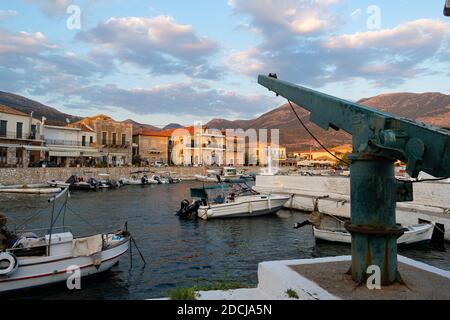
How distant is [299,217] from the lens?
31.8 metres

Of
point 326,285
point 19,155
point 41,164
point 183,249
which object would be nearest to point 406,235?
point 183,249

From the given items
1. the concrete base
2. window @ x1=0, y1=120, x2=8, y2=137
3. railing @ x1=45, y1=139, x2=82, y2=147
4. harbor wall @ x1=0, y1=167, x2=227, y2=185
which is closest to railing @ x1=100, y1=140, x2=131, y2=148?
railing @ x1=45, y1=139, x2=82, y2=147

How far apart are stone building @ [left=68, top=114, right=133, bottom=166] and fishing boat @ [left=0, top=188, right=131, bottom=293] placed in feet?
228

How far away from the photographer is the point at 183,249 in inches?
789

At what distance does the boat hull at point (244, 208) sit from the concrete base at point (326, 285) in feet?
74.1

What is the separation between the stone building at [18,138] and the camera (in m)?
61.7

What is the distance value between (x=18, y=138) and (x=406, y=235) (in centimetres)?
6379

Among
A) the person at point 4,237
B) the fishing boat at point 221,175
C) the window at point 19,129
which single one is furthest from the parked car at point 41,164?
the person at point 4,237

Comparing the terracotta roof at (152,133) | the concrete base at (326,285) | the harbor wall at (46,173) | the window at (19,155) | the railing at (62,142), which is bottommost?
the concrete base at (326,285)

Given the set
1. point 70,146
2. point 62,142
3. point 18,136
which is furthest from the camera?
point 70,146

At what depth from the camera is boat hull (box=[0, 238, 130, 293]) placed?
494 inches

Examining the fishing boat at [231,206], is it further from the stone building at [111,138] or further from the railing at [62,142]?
the stone building at [111,138]

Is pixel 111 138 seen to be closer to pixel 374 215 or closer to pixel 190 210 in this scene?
pixel 190 210
